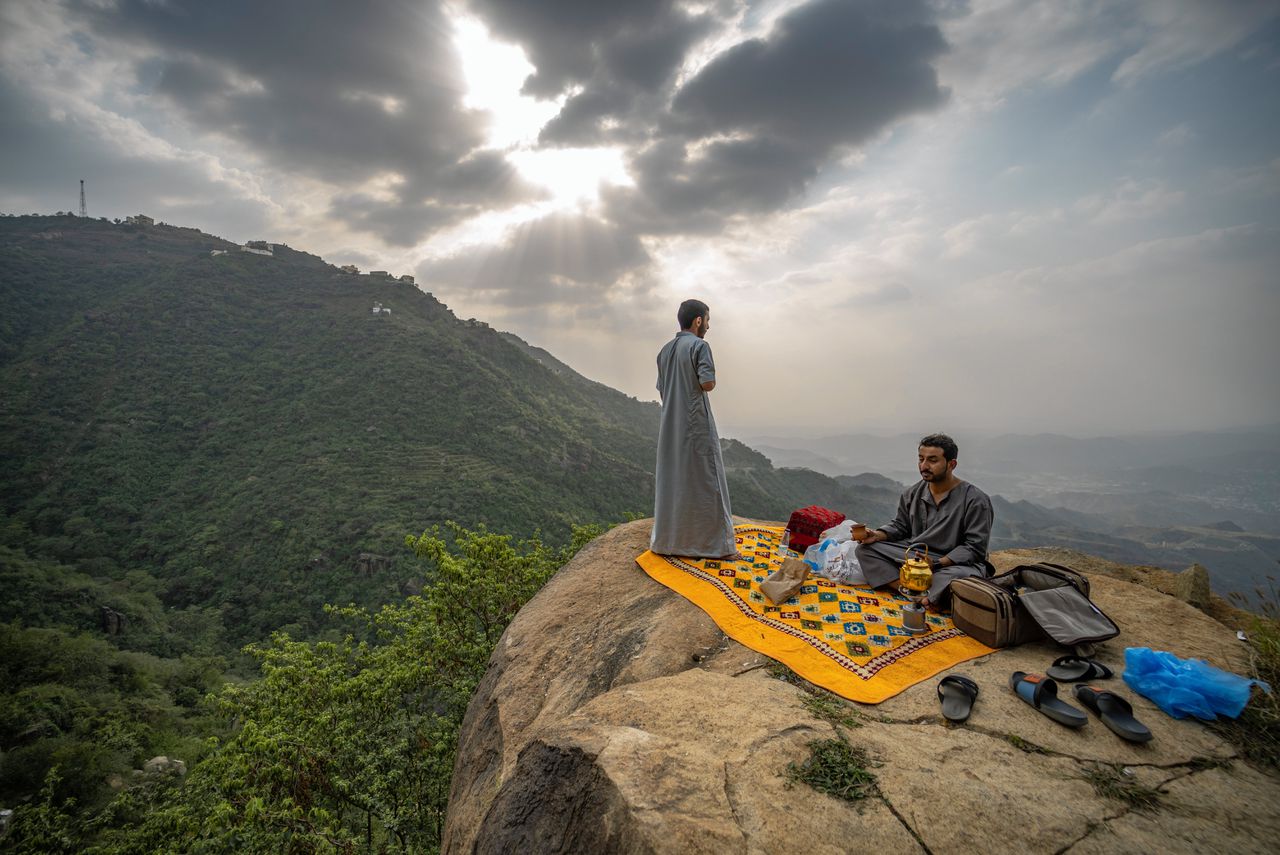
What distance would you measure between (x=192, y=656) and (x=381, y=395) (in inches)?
1104

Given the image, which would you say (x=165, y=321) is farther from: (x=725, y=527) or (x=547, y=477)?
(x=725, y=527)

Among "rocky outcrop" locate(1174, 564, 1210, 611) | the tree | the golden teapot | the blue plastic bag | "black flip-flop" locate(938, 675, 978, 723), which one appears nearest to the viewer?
the blue plastic bag

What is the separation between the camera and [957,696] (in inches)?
114

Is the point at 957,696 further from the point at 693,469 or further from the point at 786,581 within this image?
the point at 693,469

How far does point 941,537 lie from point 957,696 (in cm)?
220

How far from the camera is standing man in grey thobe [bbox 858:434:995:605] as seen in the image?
4.48 m

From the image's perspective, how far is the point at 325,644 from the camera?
10906mm

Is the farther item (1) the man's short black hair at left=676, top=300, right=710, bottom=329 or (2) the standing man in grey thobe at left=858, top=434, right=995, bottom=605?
(1) the man's short black hair at left=676, top=300, right=710, bottom=329

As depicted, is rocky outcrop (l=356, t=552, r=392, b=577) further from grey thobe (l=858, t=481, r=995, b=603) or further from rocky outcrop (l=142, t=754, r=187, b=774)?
grey thobe (l=858, t=481, r=995, b=603)

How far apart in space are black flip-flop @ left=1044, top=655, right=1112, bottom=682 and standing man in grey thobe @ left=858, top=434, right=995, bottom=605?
116 cm

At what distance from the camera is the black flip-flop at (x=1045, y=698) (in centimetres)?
262

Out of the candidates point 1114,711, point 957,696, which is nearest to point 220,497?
point 957,696

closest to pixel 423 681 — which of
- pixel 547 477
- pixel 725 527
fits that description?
pixel 725 527

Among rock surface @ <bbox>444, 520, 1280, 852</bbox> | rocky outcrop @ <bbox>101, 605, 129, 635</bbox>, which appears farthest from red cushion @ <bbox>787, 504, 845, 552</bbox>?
rocky outcrop @ <bbox>101, 605, 129, 635</bbox>
